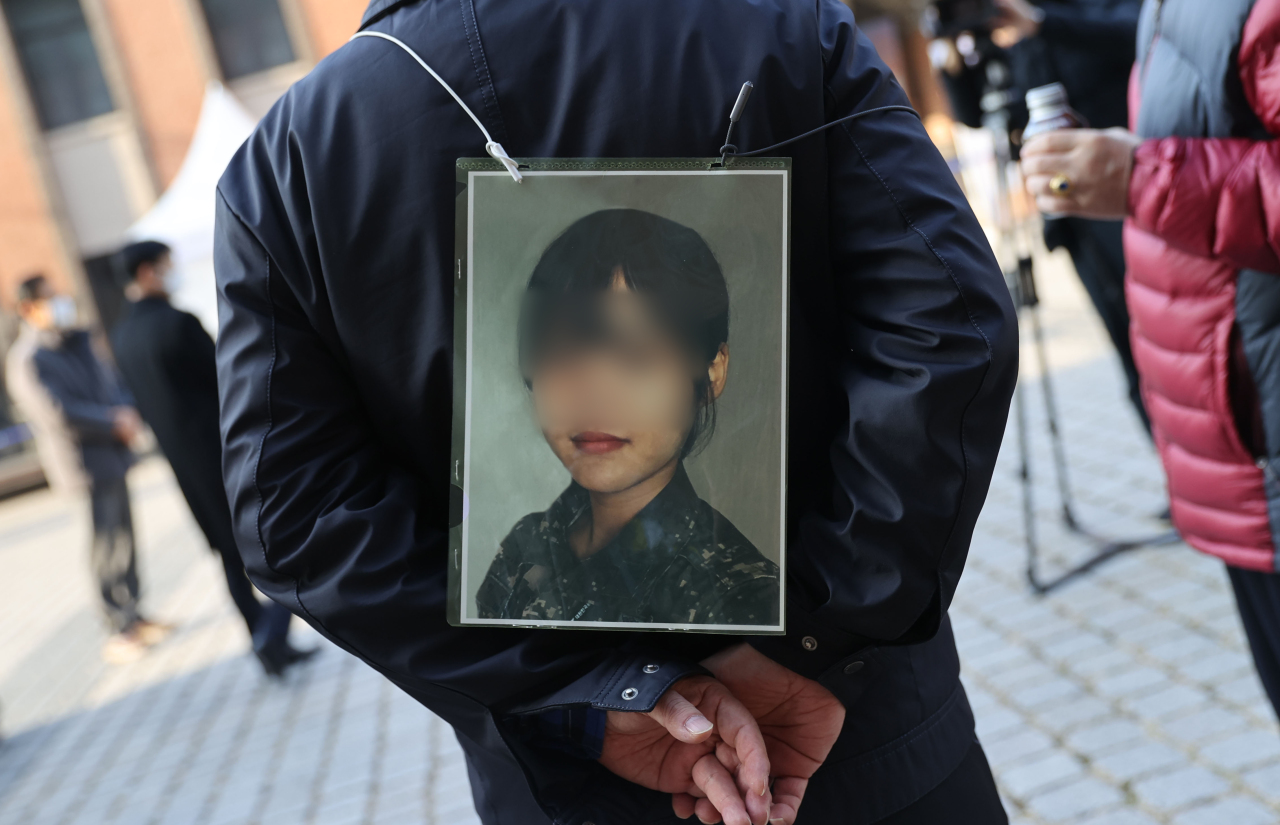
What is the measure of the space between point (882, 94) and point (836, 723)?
696 millimetres

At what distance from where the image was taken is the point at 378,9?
1.16 meters

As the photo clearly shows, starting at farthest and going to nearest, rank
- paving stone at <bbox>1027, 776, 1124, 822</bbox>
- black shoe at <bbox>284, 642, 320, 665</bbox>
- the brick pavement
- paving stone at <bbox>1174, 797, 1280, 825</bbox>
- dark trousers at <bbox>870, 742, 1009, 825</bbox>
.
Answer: black shoe at <bbox>284, 642, 320, 665</bbox>, the brick pavement, paving stone at <bbox>1027, 776, 1124, 822</bbox>, paving stone at <bbox>1174, 797, 1280, 825</bbox>, dark trousers at <bbox>870, 742, 1009, 825</bbox>

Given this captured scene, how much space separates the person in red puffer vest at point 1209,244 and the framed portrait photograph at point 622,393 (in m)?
1.08

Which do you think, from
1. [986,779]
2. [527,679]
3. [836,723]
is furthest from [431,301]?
[986,779]

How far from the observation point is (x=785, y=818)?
115 centimetres

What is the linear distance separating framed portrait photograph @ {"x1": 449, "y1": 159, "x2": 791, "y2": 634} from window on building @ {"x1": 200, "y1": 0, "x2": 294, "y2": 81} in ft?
56.6

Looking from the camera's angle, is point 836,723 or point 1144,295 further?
point 1144,295

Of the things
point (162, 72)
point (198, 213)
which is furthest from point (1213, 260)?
point (162, 72)

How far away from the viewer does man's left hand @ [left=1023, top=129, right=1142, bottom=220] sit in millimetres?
1819

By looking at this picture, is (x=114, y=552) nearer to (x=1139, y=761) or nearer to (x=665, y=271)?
(x=1139, y=761)

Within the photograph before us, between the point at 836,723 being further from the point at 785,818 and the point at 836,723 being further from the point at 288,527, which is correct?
the point at 288,527

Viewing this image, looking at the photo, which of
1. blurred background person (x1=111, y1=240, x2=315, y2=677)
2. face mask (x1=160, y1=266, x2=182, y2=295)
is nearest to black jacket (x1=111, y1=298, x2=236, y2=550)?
blurred background person (x1=111, y1=240, x2=315, y2=677)

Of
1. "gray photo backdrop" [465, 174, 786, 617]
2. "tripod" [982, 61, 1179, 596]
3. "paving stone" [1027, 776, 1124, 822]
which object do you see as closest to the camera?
"gray photo backdrop" [465, 174, 786, 617]

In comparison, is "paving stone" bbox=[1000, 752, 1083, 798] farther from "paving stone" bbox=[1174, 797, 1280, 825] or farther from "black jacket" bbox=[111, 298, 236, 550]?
"black jacket" bbox=[111, 298, 236, 550]
